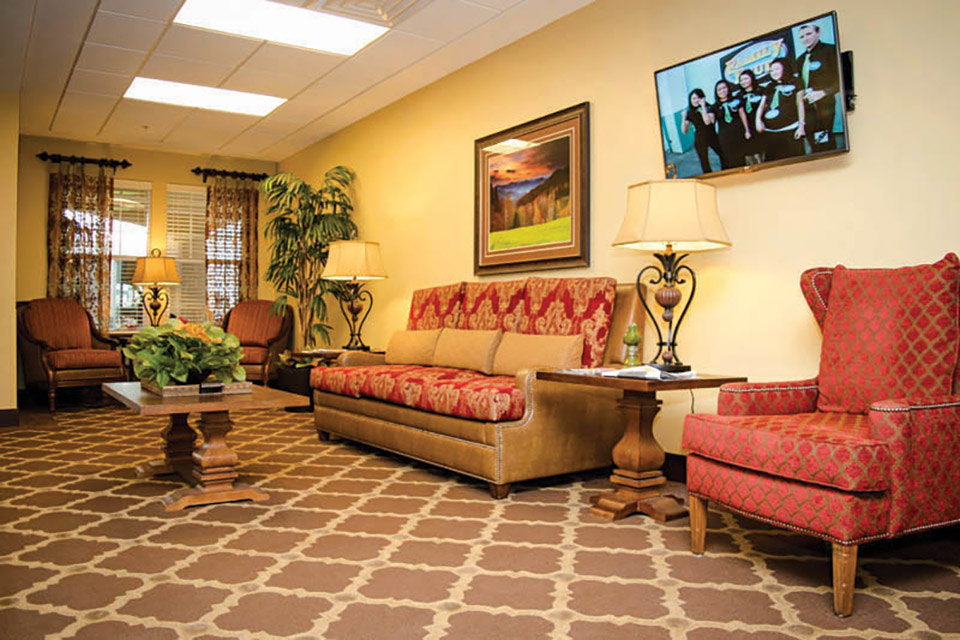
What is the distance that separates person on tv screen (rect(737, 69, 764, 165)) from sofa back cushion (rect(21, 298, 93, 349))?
6.29 m

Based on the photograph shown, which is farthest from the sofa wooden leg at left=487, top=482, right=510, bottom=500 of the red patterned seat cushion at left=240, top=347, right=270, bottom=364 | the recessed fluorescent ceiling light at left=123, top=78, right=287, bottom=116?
the red patterned seat cushion at left=240, top=347, right=270, bottom=364

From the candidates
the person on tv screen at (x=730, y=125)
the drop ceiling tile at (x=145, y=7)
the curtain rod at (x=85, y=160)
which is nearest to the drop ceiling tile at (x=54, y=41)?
the drop ceiling tile at (x=145, y=7)

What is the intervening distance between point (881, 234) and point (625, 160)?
154 centimetres

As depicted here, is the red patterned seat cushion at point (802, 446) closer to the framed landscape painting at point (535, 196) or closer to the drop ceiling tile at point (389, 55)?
the framed landscape painting at point (535, 196)

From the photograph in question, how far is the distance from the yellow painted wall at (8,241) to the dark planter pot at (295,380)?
6.78ft

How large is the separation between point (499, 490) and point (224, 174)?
6504mm

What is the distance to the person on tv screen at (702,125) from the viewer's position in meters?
3.60

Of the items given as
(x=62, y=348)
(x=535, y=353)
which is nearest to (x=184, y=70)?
(x=62, y=348)

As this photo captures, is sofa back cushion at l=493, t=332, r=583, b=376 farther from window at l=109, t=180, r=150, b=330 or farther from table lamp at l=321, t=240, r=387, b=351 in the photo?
window at l=109, t=180, r=150, b=330

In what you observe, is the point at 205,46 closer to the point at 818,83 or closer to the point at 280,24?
the point at 280,24

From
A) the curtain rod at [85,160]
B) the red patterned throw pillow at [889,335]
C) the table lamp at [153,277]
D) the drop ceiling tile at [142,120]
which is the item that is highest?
the drop ceiling tile at [142,120]

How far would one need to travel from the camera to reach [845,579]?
2.10 metres

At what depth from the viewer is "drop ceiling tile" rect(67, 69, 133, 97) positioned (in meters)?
5.74

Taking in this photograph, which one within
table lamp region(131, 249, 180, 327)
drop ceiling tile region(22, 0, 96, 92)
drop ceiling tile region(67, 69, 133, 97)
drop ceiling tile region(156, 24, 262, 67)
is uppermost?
drop ceiling tile region(67, 69, 133, 97)
